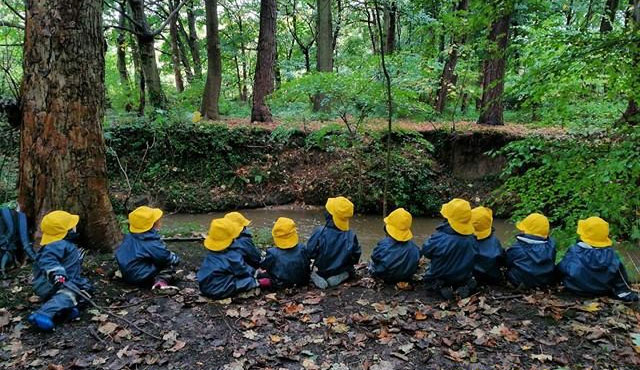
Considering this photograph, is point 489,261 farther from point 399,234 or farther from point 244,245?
point 244,245

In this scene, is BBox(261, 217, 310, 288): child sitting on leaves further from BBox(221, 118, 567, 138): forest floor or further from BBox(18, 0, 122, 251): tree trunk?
BBox(221, 118, 567, 138): forest floor

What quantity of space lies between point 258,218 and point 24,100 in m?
7.08

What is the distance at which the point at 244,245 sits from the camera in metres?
5.18

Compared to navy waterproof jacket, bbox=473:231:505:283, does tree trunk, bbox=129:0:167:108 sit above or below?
above

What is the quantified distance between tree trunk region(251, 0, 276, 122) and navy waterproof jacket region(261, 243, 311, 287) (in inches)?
339

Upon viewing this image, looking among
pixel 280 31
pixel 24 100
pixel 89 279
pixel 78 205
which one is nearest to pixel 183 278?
pixel 89 279

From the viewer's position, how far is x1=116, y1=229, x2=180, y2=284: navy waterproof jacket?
4.82 m

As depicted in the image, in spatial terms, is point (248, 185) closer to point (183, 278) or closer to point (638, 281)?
point (183, 278)

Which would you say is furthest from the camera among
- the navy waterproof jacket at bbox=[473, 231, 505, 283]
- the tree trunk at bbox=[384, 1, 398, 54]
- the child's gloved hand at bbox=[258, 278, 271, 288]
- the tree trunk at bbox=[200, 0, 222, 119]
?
the tree trunk at bbox=[384, 1, 398, 54]

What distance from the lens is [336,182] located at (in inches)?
506

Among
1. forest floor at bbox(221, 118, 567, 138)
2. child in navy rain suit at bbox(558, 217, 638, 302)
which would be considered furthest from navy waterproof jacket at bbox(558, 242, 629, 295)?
forest floor at bbox(221, 118, 567, 138)

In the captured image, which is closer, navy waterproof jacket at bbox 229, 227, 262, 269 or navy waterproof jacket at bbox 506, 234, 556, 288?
navy waterproof jacket at bbox 506, 234, 556, 288

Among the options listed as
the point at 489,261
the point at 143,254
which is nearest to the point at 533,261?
the point at 489,261

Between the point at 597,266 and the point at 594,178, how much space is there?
1.00m
